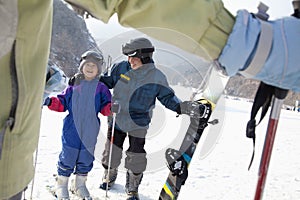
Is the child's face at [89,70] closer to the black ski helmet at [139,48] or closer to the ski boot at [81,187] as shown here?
the black ski helmet at [139,48]

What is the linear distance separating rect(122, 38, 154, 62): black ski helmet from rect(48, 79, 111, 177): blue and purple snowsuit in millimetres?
484

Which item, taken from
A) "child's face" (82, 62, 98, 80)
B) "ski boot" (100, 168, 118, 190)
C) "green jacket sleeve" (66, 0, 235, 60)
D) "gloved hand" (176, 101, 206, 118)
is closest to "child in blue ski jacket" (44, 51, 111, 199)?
"child's face" (82, 62, 98, 80)

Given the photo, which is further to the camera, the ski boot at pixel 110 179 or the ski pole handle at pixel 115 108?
the ski boot at pixel 110 179

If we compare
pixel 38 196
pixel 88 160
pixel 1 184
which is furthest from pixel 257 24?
pixel 38 196

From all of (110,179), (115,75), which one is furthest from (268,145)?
(110,179)

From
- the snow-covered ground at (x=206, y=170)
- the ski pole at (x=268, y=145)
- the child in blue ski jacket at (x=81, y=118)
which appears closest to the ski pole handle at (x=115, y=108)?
the child in blue ski jacket at (x=81, y=118)

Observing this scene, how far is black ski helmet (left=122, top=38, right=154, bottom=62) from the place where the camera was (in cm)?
342

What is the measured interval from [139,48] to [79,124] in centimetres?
97

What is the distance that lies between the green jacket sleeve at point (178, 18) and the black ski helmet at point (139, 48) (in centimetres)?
253

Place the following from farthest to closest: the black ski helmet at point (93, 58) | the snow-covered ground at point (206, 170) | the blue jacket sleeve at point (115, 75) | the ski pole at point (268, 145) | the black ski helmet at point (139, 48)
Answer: the snow-covered ground at point (206, 170)
the blue jacket sleeve at point (115, 75)
the black ski helmet at point (139, 48)
the black ski helmet at point (93, 58)
the ski pole at point (268, 145)

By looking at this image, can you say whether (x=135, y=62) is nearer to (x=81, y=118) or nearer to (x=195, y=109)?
(x=81, y=118)

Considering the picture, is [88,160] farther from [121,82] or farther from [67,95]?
[121,82]

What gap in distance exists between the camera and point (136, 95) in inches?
139

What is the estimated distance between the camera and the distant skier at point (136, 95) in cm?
346
